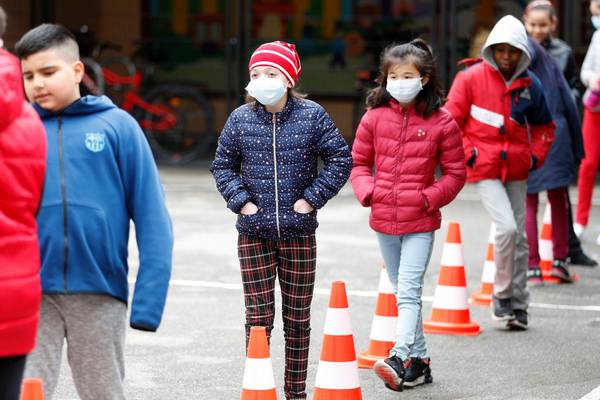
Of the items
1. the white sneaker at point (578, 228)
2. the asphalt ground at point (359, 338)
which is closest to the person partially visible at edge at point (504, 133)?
the asphalt ground at point (359, 338)

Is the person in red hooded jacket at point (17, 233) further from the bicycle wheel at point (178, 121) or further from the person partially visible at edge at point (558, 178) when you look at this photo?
the bicycle wheel at point (178, 121)

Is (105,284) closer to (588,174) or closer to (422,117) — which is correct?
(422,117)

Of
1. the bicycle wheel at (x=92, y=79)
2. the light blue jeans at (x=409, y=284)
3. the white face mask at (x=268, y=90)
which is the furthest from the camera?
the bicycle wheel at (x=92, y=79)

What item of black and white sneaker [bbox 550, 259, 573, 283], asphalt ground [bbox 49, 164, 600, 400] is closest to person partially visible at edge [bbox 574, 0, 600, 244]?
asphalt ground [bbox 49, 164, 600, 400]

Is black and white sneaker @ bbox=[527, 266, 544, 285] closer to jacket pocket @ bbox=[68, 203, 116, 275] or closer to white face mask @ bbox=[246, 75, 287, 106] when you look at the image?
white face mask @ bbox=[246, 75, 287, 106]

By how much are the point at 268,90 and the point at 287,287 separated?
35.2 inches

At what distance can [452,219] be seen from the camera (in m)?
13.8

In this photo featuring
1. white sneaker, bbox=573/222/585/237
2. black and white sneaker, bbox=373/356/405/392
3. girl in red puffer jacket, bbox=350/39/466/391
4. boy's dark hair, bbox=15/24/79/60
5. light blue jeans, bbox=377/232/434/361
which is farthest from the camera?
white sneaker, bbox=573/222/585/237

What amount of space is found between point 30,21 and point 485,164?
1275 centimetres

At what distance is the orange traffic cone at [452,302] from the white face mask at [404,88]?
1723 millimetres

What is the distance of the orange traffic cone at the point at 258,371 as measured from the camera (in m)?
5.82

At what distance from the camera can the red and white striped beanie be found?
20.5 ft

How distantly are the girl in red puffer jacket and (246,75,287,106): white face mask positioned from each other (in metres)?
1.05

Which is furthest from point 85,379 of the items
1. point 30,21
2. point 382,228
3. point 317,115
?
point 30,21
